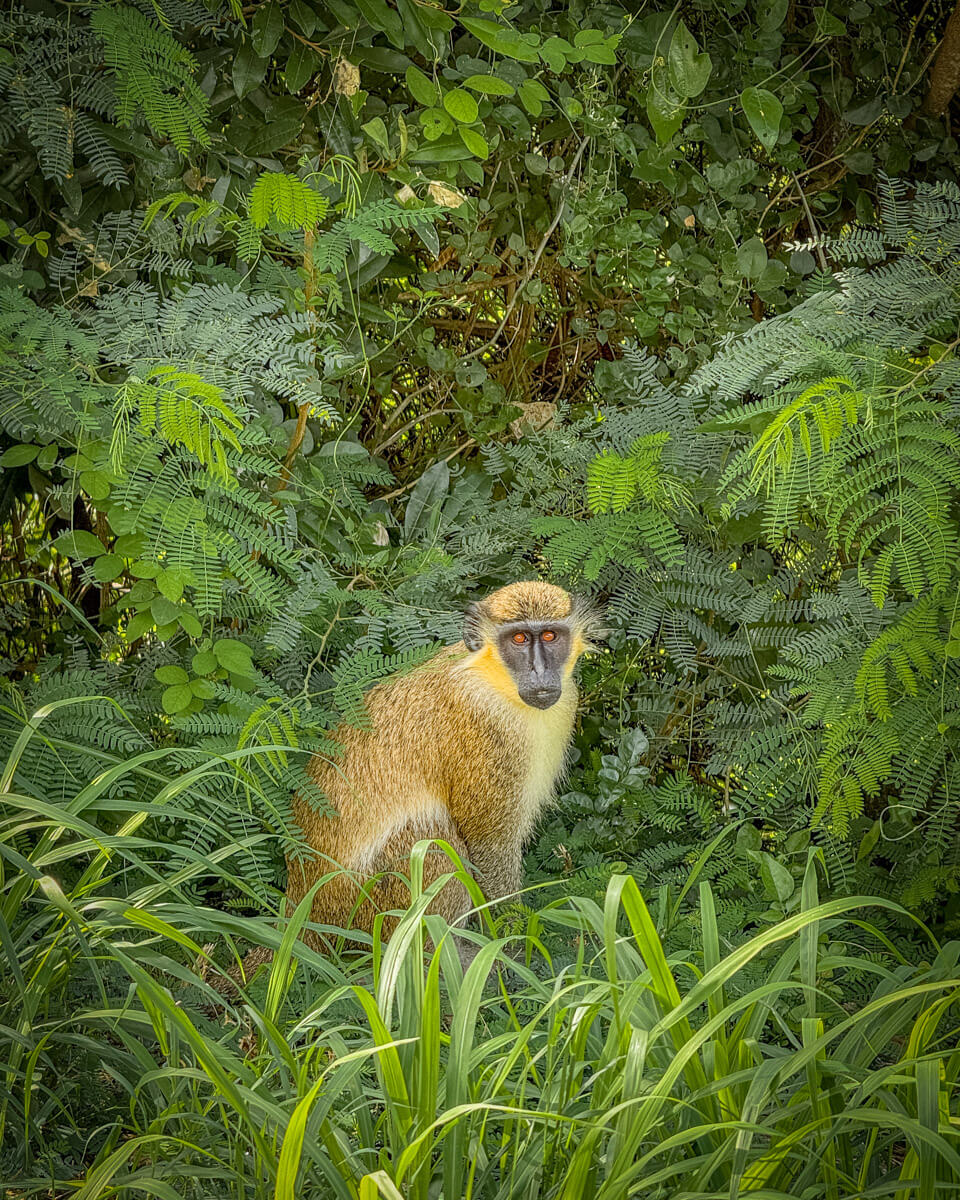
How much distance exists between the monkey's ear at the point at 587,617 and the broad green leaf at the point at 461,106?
1651 mm

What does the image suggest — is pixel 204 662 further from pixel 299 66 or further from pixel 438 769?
pixel 299 66

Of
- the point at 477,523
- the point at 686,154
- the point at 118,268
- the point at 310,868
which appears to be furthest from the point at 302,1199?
the point at 686,154

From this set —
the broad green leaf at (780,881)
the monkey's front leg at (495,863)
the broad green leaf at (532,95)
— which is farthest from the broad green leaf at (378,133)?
the broad green leaf at (780,881)

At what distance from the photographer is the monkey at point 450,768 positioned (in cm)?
370

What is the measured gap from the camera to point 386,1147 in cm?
238

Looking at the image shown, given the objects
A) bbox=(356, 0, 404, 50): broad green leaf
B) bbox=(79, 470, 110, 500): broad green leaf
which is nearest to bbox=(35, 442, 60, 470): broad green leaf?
bbox=(79, 470, 110, 500): broad green leaf

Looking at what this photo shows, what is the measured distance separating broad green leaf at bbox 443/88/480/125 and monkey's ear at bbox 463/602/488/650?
162 cm

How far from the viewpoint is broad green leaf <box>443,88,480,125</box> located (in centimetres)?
371

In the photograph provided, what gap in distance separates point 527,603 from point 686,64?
6.58 feet

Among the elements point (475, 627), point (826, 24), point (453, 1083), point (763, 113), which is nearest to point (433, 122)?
point (763, 113)

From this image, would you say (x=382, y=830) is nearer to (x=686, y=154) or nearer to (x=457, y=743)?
(x=457, y=743)

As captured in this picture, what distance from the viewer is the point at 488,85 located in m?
3.75

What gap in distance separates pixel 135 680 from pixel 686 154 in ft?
9.68

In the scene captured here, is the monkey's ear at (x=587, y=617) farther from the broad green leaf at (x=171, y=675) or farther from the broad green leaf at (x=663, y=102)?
the broad green leaf at (x=663, y=102)
